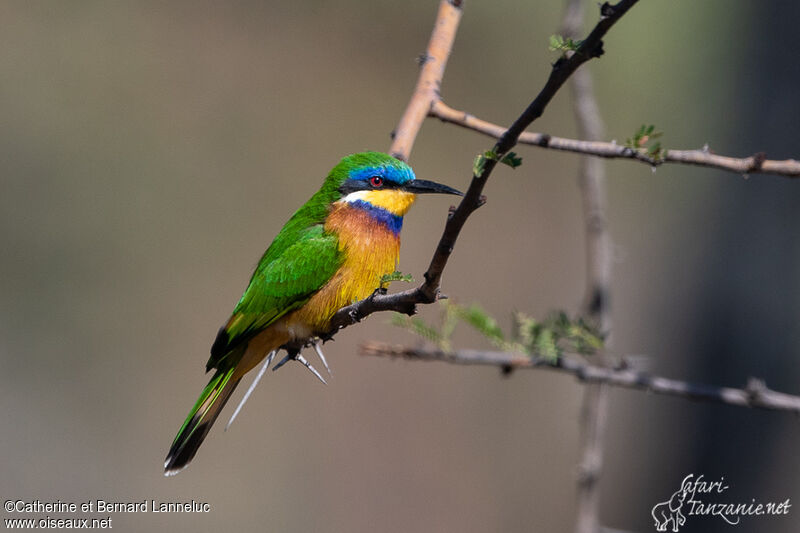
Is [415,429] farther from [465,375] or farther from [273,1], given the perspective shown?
[273,1]

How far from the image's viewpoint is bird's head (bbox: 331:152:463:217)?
2396 mm

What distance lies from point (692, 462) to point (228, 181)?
3565mm

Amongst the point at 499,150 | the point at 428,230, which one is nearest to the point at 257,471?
the point at 428,230

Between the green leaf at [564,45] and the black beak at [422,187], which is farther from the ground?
the green leaf at [564,45]

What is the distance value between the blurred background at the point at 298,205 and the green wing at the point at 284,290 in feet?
5.59

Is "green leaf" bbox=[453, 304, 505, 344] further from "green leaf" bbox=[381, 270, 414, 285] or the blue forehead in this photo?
the blue forehead

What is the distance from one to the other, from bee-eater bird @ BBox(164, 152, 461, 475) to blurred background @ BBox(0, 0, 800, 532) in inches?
64.1

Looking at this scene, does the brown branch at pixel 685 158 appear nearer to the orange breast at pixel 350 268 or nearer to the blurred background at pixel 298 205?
the orange breast at pixel 350 268

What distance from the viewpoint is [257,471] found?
476cm

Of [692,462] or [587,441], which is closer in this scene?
[587,441]

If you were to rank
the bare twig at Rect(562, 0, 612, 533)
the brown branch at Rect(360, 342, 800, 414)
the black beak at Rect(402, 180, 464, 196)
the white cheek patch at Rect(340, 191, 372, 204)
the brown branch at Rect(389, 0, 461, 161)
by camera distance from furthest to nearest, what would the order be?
1. the white cheek patch at Rect(340, 191, 372, 204)
2. the black beak at Rect(402, 180, 464, 196)
3. the brown branch at Rect(389, 0, 461, 161)
4. the bare twig at Rect(562, 0, 612, 533)
5. the brown branch at Rect(360, 342, 800, 414)

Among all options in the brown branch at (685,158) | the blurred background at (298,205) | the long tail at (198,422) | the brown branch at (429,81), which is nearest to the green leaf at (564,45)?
the brown branch at (685,158)

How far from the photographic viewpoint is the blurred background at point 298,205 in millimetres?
4109

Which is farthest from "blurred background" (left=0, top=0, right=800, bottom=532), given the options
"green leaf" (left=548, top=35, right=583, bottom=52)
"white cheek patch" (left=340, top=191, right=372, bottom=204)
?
"green leaf" (left=548, top=35, right=583, bottom=52)
